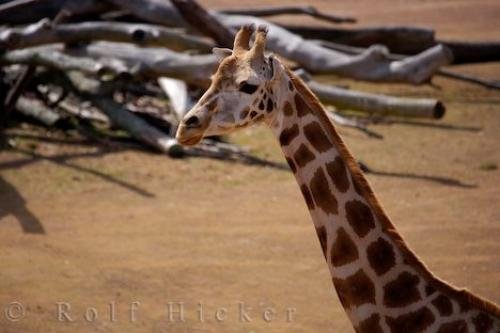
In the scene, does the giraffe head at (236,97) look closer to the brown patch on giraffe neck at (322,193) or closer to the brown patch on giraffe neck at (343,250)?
the brown patch on giraffe neck at (322,193)

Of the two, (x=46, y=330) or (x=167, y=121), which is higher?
(x=46, y=330)

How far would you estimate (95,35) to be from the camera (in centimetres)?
1168

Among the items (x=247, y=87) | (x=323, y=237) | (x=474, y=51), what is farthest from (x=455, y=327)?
(x=474, y=51)

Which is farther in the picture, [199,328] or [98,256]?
[98,256]

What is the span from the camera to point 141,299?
662cm

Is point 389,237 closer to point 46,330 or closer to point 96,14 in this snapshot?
point 46,330

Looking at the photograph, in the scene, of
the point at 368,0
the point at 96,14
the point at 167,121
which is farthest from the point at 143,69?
the point at 368,0

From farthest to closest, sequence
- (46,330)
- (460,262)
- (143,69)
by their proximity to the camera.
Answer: (143,69)
(460,262)
(46,330)

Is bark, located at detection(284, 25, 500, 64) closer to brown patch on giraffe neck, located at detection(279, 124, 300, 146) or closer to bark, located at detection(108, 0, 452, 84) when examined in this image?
bark, located at detection(108, 0, 452, 84)

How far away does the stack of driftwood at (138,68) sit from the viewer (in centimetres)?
1077

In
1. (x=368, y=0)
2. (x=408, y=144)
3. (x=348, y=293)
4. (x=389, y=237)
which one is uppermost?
(x=389, y=237)

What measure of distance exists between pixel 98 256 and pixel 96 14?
6672 mm

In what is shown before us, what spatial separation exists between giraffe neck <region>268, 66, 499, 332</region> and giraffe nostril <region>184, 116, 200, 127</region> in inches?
16.8

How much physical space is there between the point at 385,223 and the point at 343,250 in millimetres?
213
